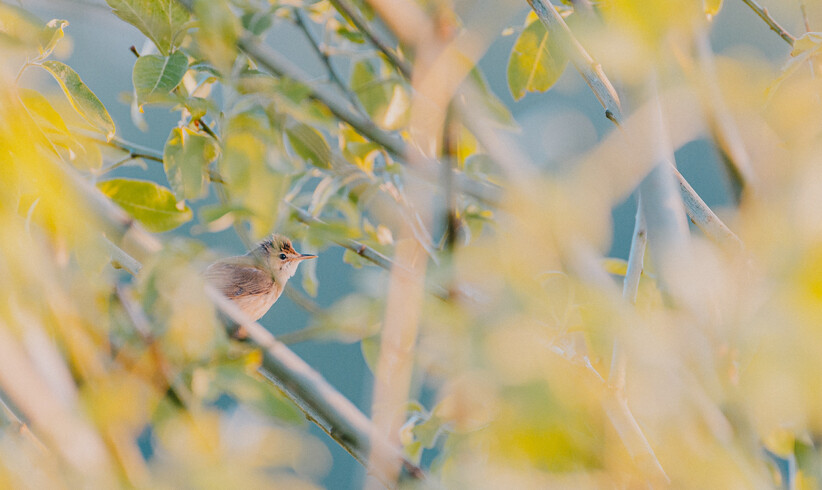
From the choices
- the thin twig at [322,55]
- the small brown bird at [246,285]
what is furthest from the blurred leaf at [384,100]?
the small brown bird at [246,285]

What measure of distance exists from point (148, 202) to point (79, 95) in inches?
9.3

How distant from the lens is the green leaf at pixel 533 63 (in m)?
0.85

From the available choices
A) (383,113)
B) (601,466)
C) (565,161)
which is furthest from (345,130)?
(601,466)

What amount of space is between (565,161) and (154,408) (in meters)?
0.30

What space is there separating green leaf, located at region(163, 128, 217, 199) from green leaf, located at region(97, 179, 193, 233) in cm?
10

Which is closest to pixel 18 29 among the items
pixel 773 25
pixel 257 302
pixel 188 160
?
pixel 188 160

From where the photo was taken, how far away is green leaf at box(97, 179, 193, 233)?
2.47 ft

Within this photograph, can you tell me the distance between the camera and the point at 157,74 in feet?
1.97

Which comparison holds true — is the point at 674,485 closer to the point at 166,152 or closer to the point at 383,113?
the point at 166,152

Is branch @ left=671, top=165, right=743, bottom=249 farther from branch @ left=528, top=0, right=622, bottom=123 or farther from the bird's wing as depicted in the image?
the bird's wing

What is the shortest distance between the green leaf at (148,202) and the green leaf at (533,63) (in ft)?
1.57

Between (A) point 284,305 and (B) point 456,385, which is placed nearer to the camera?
(B) point 456,385

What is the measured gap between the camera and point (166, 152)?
67 centimetres

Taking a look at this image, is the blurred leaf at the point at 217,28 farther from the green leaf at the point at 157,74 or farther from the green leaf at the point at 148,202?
the green leaf at the point at 148,202
